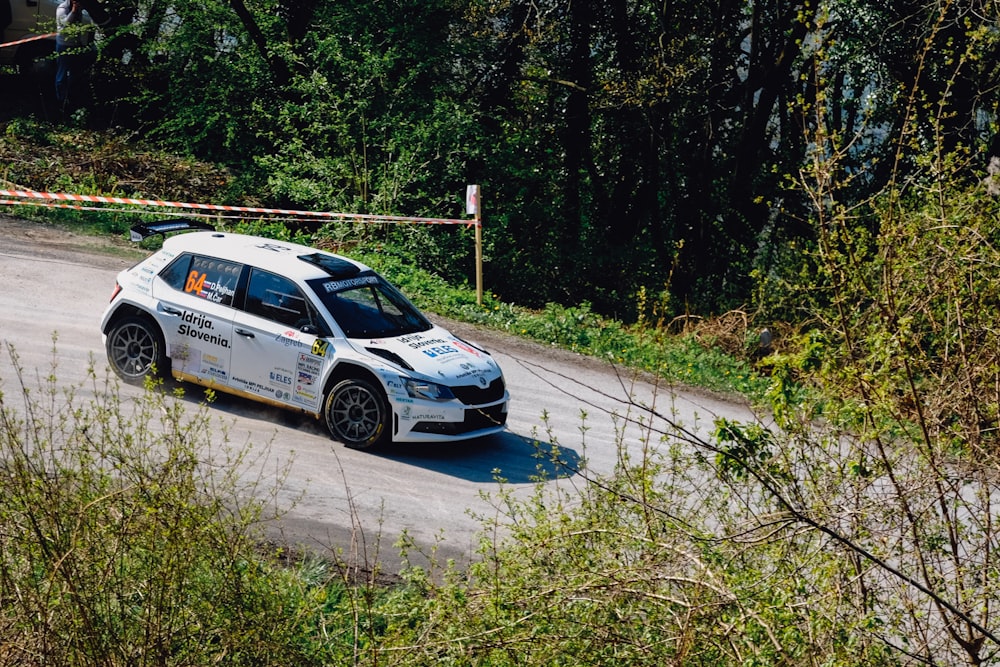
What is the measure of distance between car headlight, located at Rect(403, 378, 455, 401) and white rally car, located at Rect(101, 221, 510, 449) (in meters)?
0.01

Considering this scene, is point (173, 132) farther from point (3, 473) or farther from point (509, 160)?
point (3, 473)

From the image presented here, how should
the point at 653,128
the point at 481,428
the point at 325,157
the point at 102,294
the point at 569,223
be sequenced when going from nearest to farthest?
the point at 481,428, the point at 102,294, the point at 325,157, the point at 653,128, the point at 569,223

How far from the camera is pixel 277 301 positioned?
11367 millimetres

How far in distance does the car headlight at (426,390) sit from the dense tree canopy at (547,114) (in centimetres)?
933

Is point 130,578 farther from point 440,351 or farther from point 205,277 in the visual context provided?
point 205,277

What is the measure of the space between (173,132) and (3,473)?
17390 millimetres

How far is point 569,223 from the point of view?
24.5 m

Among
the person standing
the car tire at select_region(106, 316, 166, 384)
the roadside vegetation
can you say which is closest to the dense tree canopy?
the roadside vegetation

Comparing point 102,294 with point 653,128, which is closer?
point 102,294

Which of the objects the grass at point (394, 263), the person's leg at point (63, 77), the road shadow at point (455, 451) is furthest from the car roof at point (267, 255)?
the person's leg at point (63, 77)

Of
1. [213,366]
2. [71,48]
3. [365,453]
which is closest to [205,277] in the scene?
[213,366]

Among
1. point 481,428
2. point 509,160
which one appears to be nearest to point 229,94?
point 509,160

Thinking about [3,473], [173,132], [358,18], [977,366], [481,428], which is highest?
[358,18]

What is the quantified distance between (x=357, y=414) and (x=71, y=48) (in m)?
14.8
